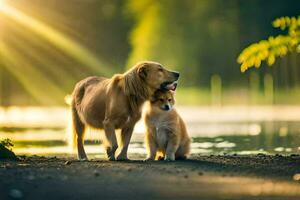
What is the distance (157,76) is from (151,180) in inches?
115

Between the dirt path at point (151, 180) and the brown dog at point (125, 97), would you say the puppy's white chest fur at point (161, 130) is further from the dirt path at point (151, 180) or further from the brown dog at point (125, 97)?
the dirt path at point (151, 180)

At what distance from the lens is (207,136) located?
21.7 meters

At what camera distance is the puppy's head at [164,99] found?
1316 cm

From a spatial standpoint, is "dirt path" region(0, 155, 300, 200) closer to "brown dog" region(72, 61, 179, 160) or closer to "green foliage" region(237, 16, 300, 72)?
"brown dog" region(72, 61, 179, 160)

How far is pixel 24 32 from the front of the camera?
250ft

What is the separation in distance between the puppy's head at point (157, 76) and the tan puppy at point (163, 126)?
5.9 inches

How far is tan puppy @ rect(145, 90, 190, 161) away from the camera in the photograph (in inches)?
520

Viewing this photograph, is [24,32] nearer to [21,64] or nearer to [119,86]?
[21,64]

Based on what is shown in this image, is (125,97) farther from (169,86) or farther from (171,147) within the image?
(171,147)

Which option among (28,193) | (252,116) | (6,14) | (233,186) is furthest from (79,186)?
(6,14)

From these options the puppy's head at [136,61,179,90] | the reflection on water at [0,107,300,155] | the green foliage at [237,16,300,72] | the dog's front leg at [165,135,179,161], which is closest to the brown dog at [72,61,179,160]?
the puppy's head at [136,61,179,90]

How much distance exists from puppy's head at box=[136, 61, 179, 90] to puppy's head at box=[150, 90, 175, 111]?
103mm

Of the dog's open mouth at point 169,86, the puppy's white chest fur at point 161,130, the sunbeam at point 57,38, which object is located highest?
the sunbeam at point 57,38

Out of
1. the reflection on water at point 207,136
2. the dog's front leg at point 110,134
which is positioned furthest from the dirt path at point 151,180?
the reflection on water at point 207,136
